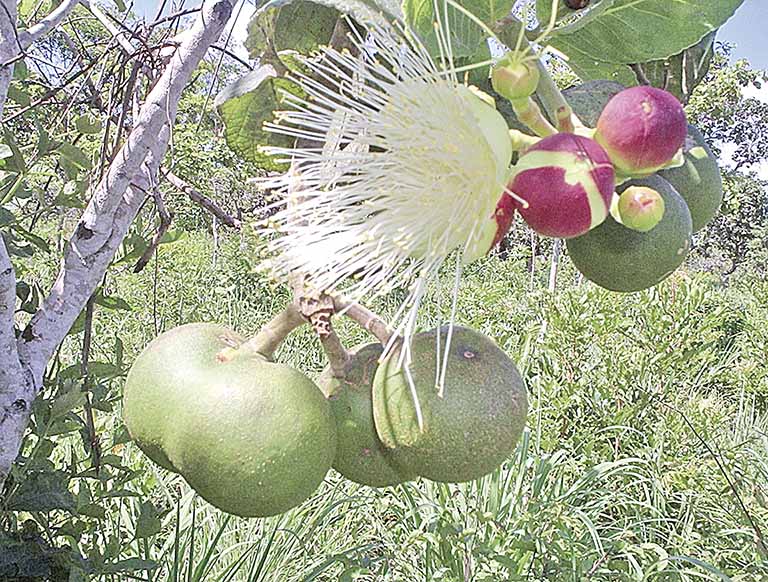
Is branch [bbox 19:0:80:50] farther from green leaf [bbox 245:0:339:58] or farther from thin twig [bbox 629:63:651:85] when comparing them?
thin twig [bbox 629:63:651:85]

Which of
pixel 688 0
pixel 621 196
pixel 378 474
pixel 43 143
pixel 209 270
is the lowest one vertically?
pixel 378 474

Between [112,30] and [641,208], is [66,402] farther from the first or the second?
[641,208]

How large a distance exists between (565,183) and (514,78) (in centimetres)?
7

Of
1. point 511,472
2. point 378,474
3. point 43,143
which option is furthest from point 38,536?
point 511,472

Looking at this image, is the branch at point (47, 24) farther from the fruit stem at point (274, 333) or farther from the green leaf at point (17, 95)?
the fruit stem at point (274, 333)

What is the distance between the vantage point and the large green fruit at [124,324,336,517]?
0.59m

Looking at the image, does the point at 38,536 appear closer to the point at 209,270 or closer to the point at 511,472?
the point at 511,472

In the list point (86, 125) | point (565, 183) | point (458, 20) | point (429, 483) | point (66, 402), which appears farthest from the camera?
point (429, 483)

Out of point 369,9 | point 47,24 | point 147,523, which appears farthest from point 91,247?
point 147,523

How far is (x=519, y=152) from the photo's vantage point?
1.54 ft

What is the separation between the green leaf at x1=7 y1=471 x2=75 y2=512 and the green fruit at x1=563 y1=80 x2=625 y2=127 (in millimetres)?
959

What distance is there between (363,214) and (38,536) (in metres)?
1.02

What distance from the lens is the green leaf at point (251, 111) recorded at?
70cm

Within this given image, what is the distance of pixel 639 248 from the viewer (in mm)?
556
